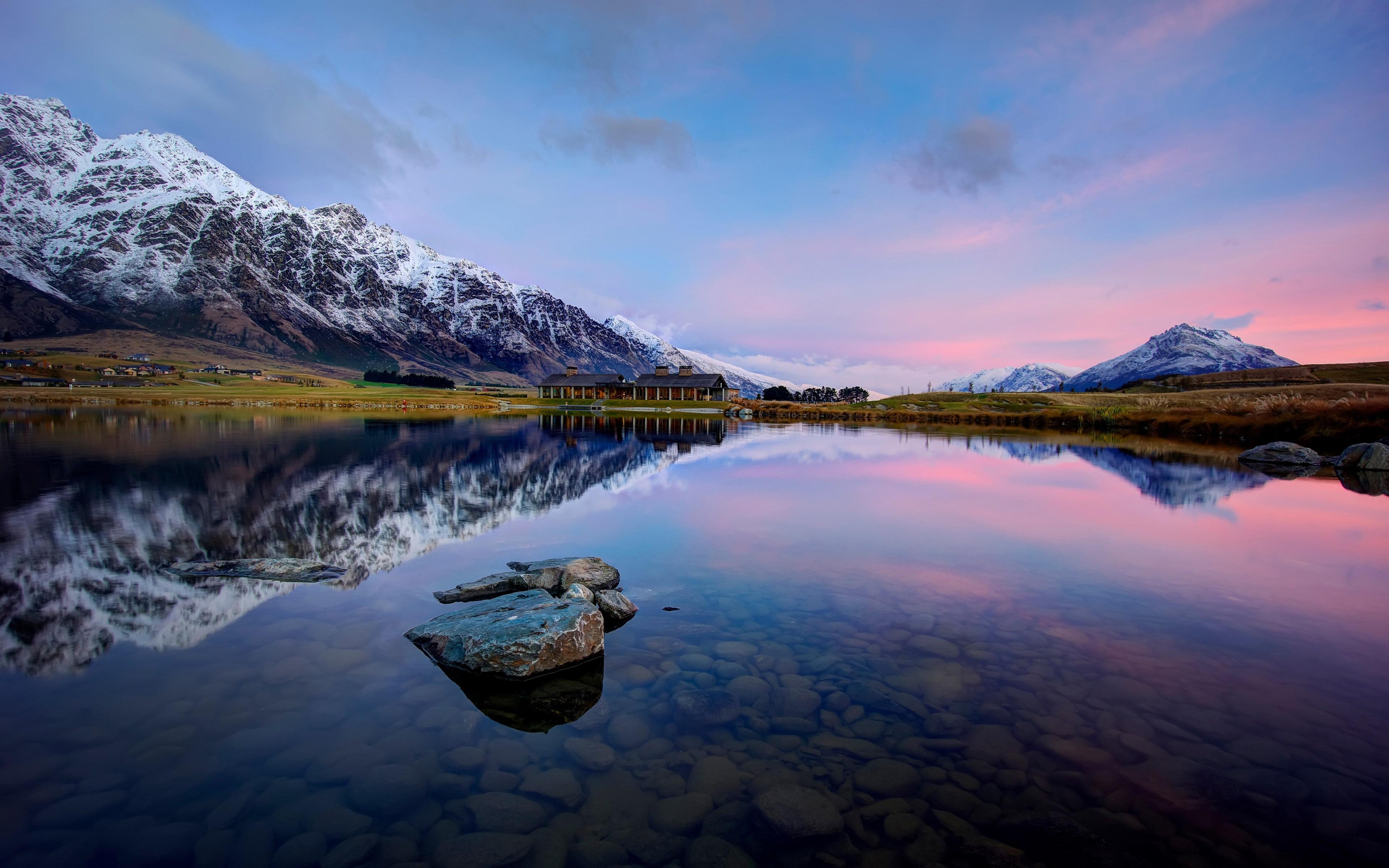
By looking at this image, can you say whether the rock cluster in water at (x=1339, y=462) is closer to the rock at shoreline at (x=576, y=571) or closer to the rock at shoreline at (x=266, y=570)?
the rock at shoreline at (x=576, y=571)

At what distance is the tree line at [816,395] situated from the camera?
179 m

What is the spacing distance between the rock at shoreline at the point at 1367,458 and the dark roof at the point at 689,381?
323 feet

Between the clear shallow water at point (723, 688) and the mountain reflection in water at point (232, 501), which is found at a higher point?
the mountain reflection in water at point (232, 501)

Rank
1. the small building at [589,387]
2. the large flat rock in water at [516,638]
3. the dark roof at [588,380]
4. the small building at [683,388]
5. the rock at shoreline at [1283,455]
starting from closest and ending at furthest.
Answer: the large flat rock in water at [516,638], the rock at shoreline at [1283,455], the small building at [683,388], the small building at [589,387], the dark roof at [588,380]

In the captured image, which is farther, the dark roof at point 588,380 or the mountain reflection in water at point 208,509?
the dark roof at point 588,380

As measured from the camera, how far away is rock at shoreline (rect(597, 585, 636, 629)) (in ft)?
32.3

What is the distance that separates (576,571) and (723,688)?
467cm

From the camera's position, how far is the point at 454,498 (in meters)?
21.1

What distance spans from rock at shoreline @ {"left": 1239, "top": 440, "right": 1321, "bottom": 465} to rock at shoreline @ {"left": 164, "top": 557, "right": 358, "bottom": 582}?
43.9m

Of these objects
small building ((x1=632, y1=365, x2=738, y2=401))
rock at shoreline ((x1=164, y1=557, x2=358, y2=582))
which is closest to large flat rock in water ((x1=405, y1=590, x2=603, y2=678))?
rock at shoreline ((x1=164, y1=557, x2=358, y2=582))

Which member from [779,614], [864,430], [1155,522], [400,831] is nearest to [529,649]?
[400,831]

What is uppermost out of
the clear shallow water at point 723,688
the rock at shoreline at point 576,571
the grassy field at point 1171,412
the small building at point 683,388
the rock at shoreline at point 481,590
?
the small building at point 683,388

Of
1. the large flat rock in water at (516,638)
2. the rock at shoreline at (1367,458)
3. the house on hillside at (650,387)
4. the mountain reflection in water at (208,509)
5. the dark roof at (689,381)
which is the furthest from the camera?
the house on hillside at (650,387)

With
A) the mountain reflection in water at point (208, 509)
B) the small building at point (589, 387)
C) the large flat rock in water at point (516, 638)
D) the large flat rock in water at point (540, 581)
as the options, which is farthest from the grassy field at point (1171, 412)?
the large flat rock in water at point (516, 638)
